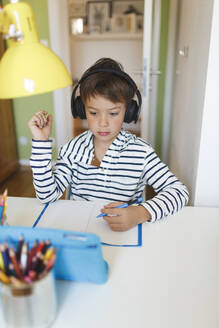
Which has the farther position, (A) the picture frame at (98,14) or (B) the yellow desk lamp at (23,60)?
(A) the picture frame at (98,14)

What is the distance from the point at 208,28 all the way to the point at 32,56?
59 centimetres

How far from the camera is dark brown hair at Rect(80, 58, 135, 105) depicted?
3.16ft

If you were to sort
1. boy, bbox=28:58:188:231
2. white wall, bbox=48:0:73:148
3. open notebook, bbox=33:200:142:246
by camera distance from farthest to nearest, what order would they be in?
white wall, bbox=48:0:73:148, boy, bbox=28:58:188:231, open notebook, bbox=33:200:142:246

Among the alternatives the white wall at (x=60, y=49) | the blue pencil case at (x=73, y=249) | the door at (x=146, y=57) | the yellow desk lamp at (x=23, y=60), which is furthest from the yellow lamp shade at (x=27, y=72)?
the white wall at (x=60, y=49)

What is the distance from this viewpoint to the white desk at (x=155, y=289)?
1.81ft

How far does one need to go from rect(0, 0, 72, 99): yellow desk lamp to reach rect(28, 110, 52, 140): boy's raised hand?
1.22ft

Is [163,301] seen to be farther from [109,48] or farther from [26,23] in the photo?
[109,48]

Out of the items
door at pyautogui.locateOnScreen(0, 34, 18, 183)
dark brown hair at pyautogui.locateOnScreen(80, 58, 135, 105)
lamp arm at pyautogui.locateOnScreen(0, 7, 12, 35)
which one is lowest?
door at pyautogui.locateOnScreen(0, 34, 18, 183)

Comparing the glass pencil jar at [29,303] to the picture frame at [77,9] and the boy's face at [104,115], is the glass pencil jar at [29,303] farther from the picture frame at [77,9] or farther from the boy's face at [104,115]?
the picture frame at [77,9]

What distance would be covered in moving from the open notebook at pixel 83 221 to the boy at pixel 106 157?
50 millimetres

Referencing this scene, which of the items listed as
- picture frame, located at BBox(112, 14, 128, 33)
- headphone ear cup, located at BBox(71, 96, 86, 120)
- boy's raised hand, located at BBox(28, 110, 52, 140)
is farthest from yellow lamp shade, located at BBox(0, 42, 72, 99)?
picture frame, located at BBox(112, 14, 128, 33)

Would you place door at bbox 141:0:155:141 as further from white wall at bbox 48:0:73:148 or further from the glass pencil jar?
the glass pencil jar

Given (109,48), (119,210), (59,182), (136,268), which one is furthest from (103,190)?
Result: (109,48)

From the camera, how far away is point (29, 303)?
1.62ft
